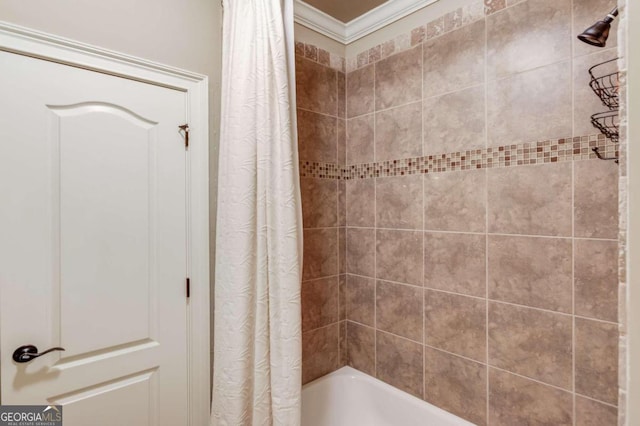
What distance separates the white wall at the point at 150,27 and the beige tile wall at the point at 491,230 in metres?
0.90

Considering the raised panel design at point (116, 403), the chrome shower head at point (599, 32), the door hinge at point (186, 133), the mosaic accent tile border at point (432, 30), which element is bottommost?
the raised panel design at point (116, 403)

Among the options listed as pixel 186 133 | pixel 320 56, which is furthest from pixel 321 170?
pixel 186 133

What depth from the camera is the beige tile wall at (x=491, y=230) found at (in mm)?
1225

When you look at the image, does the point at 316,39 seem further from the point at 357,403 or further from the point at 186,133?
the point at 357,403

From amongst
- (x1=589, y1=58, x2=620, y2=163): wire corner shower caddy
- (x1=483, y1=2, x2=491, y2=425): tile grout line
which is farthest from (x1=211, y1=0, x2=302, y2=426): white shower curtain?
(x1=589, y1=58, x2=620, y2=163): wire corner shower caddy

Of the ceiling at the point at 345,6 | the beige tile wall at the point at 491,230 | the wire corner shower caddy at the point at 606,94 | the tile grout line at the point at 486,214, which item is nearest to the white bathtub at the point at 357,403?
the beige tile wall at the point at 491,230

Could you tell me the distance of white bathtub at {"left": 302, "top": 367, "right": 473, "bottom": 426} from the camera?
175 centimetres

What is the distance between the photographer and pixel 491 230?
1.47 m

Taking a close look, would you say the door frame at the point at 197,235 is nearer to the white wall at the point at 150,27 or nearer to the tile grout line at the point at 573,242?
the white wall at the point at 150,27

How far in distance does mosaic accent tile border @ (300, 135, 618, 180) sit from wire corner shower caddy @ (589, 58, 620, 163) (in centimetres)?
3

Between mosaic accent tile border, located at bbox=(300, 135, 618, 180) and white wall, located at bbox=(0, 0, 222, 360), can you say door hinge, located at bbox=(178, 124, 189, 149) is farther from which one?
mosaic accent tile border, located at bbox=(300, 135, 618, 180)

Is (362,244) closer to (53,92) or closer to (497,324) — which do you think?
(497,324)

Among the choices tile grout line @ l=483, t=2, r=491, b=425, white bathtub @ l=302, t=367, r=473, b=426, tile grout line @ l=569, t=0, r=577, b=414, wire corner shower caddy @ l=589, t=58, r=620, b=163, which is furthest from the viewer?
white bathtub @ l=302, t=367, r=473, b=426

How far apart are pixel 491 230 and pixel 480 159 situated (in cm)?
33
